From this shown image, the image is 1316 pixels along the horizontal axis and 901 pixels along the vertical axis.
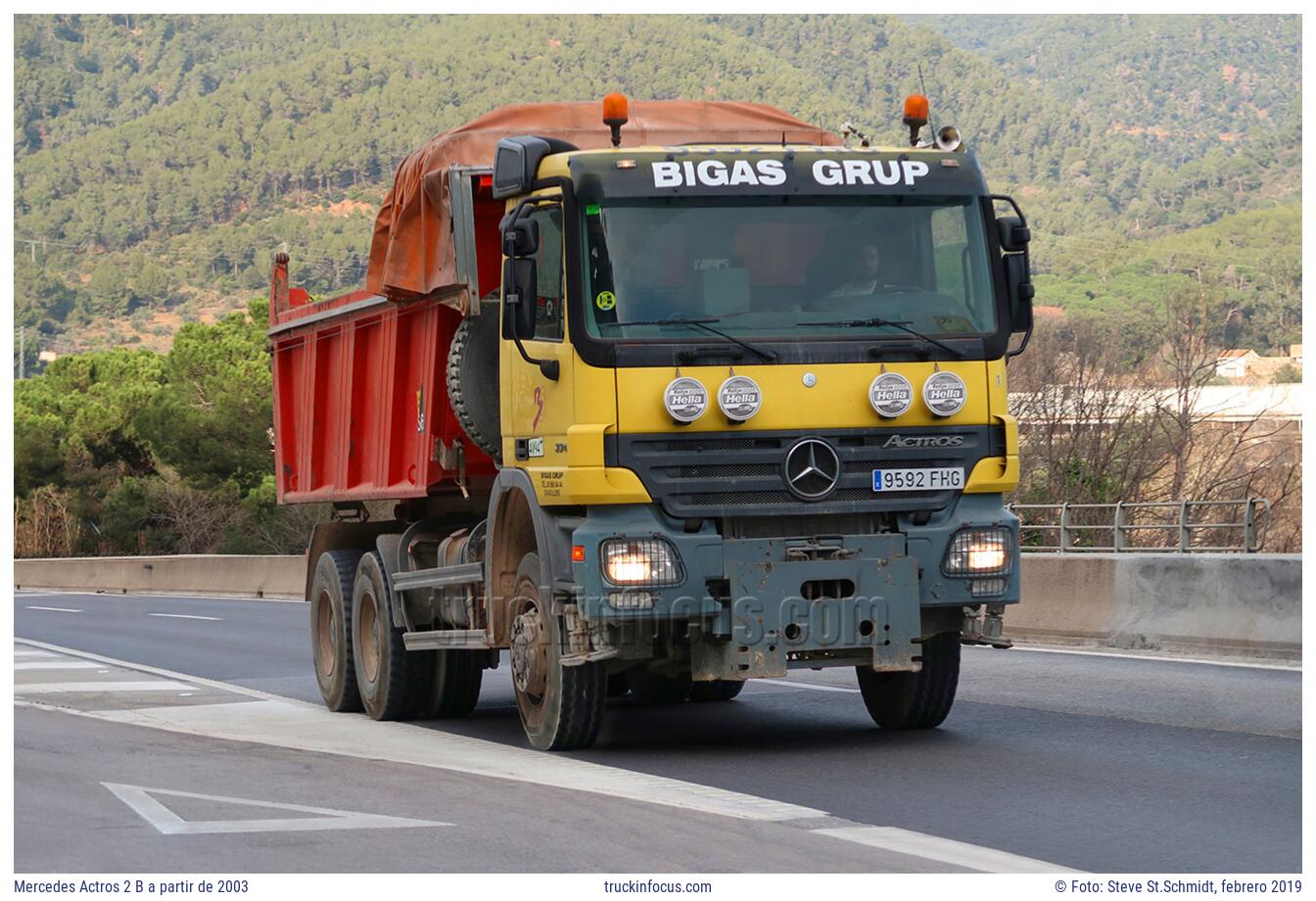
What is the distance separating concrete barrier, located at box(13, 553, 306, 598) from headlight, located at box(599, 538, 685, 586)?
26.9 m

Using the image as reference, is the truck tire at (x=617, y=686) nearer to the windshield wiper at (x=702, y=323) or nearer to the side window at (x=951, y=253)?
the windshield wiper at (x=702, y=323)

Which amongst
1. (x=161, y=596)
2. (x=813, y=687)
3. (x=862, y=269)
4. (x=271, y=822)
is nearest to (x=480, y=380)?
(x=862, y=269)

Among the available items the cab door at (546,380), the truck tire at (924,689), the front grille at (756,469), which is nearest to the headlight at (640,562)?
the front grille at (756,469)

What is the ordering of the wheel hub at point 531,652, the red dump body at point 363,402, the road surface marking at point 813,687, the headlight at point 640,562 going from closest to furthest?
the headlight at point 640,562 → the wheel hub at point 531,652 → the red dump body at point 363,402 → the road surface marking at point 813,687

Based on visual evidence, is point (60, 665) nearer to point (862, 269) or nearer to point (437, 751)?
point (437, 751)

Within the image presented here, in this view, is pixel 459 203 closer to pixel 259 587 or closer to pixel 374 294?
pixel 374 294

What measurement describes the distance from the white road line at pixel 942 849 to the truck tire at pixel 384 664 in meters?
6.01

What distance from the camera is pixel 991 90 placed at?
158375 millimetres

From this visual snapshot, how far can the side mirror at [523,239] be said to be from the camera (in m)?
10.6

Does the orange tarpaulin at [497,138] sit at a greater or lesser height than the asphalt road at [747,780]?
greater

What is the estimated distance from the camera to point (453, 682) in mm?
14086

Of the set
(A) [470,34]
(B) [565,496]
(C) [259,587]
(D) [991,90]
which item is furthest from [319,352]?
(A) [470,34]

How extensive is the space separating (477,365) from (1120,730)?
431 centimetres

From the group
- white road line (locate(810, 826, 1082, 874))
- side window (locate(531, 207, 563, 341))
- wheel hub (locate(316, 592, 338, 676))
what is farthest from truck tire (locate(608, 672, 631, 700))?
white road line (locate(810, 826, 1082, 874))
